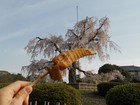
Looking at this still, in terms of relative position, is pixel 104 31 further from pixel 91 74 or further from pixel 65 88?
pixel 65 88

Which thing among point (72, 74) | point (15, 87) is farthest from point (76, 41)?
point (15, 87)

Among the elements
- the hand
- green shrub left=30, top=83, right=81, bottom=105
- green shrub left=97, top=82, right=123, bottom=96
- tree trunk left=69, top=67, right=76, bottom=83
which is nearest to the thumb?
the hand

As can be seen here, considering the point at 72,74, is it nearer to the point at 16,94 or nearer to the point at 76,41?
the point at 76,41

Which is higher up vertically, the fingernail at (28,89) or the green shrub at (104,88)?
the green shrub at (104,88)

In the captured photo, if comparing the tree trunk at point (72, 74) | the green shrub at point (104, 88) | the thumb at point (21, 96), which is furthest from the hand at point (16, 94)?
the tree trunk at point (72, 74)

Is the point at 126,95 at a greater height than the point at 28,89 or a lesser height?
greater

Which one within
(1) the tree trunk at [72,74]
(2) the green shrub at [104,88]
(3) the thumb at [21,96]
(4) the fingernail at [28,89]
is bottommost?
(3) the thumb at [21,96]

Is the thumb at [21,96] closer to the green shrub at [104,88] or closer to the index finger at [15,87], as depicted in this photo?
the index finger at [15,87]

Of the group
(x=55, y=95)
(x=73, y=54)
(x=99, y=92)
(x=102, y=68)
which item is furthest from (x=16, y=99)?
(x=102, y=68)
